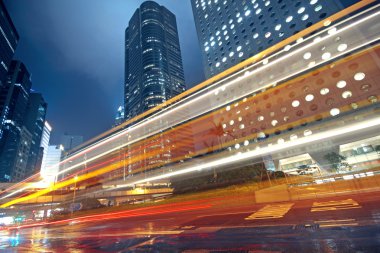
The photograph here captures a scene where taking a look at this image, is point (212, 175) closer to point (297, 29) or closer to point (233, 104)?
point (233, 104)

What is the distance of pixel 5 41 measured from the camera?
115 m

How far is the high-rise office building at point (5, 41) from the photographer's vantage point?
11062 cm

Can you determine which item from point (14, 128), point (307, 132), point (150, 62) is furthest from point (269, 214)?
point (150, 62)

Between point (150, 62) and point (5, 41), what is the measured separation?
8833 centimetres

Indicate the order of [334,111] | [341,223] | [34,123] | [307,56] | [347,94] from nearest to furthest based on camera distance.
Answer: [341,223]
[347,94]
[334,111]
[307,56]
[34,123]

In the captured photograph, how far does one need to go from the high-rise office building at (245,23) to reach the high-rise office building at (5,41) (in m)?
108

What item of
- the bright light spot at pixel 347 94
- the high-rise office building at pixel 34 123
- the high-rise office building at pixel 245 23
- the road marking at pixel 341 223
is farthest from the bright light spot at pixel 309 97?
the high-rise office building at pixel 34 123

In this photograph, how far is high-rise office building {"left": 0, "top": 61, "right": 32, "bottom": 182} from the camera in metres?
120

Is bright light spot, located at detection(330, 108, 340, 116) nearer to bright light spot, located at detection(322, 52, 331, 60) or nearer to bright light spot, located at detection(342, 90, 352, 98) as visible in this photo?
bright light spot, located at detection(342, 90, 352, 98)

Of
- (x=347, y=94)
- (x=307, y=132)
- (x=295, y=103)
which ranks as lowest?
(x=307, y=132)

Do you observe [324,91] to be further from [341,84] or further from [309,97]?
[341,84]

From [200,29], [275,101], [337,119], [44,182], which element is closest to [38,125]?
[44,182]

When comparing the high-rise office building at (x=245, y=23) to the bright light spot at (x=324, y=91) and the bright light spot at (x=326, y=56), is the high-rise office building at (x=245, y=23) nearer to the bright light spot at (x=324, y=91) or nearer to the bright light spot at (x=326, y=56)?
the bright light spot at (x=326, y=56)

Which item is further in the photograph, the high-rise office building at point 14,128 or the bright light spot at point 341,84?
the high-rise office building at point 14,128
